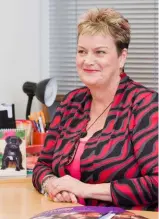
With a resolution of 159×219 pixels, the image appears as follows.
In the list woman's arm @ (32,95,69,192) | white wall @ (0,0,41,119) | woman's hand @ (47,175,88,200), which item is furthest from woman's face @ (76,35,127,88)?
white wall @ (0,0,41,119)

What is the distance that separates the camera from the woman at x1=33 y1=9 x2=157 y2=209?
187 cm

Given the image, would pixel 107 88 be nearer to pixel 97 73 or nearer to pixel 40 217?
pixel 97 73

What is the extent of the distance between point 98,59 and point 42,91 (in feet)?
2.35

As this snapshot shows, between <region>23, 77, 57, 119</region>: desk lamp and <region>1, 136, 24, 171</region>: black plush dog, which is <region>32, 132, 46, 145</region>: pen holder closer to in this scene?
<region>23, 77, 57, 119</region>: desk lamp

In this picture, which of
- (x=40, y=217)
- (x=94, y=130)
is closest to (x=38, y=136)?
(x=94, y=130)

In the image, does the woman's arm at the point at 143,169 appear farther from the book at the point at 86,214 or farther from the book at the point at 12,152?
the book at the point at 12,152

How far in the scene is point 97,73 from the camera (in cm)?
206

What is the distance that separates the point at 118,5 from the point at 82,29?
1.14 meters

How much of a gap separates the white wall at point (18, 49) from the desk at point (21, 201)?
84cm

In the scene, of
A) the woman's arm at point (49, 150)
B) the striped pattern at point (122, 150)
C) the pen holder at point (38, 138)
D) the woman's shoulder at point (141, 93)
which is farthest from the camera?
the pen holder at point (38, 138)

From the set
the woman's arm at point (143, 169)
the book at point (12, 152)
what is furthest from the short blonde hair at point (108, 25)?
the book at point (12, 152)

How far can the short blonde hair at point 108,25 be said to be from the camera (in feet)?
6.72

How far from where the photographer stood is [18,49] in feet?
9.83

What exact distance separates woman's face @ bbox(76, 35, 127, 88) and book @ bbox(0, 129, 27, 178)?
42 centimetres
